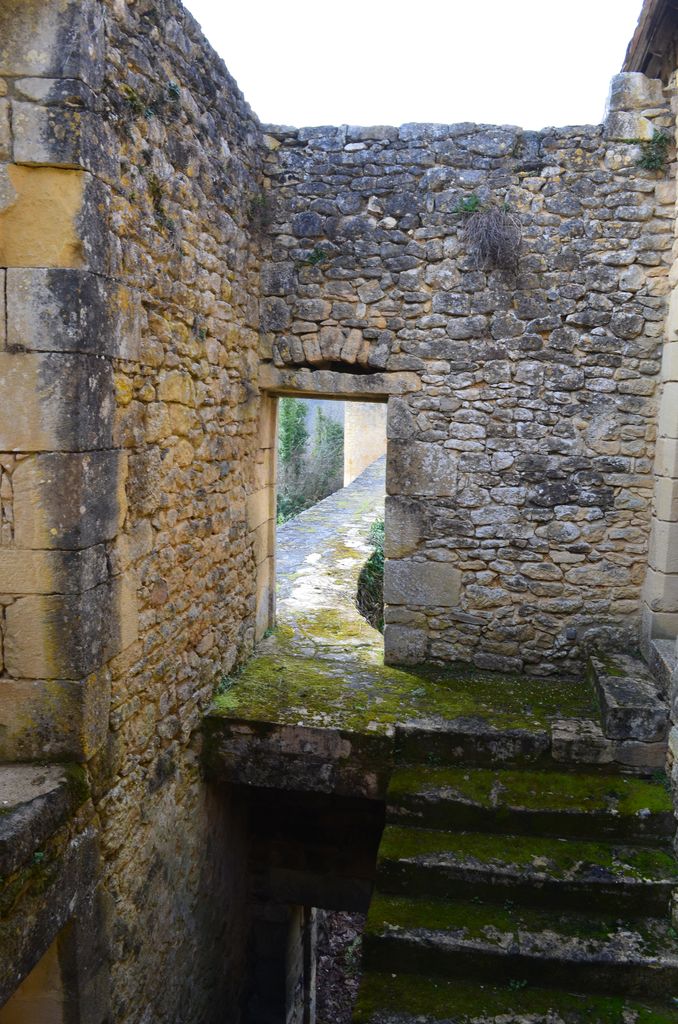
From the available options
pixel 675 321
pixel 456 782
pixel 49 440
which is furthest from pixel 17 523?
pixel 675 321

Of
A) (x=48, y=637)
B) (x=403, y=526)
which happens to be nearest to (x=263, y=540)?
(x=403, y=526)

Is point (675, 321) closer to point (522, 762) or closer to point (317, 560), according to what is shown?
point (522, 762)

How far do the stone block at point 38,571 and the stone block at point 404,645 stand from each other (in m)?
2.70

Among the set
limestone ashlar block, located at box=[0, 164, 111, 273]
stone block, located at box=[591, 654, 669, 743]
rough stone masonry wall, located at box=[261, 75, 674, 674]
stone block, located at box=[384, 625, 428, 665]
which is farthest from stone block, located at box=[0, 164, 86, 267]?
stone block, located at box=[591, 654, 669, 743]

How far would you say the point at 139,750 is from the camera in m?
3.61

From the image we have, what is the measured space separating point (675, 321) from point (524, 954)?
3519 mm

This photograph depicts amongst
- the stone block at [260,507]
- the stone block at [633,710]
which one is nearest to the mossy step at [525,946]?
the stone block at [633,710]

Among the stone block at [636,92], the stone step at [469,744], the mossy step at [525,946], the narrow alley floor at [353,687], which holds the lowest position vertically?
the mossy step at [525,946]

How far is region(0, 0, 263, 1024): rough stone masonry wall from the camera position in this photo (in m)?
2.85

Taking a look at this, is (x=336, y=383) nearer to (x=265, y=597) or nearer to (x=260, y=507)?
(x=260, y=507)

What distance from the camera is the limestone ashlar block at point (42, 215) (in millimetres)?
2828

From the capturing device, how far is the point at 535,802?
13.0 ft

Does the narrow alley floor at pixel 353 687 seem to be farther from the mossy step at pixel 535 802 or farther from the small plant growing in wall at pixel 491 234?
the small plant growing in wall at pixel 491 234

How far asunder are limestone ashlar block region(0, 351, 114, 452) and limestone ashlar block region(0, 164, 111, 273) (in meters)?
0.37
